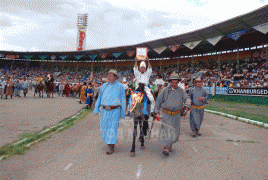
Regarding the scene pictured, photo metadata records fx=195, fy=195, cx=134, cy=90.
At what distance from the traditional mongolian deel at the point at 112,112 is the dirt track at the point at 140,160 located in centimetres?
40

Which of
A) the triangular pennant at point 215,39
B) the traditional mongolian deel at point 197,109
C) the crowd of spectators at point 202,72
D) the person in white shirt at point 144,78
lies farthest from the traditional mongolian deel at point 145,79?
the triangular pennant at point 215,39

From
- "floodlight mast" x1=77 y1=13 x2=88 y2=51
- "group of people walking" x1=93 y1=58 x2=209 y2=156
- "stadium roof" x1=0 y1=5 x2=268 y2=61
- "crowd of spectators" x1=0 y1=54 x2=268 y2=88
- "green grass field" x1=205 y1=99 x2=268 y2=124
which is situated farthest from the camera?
"floodlight mast" x1=77 y1=13 x2=88 y2=51

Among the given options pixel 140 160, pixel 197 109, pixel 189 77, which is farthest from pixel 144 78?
pixel 189 77

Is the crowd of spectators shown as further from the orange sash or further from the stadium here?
the orange sash

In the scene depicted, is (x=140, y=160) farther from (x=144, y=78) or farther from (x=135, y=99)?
(x=144, y=78)

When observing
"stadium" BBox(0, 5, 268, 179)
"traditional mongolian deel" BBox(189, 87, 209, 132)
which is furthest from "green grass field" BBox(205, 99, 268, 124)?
"traditional mongolian deel" BBox(189, 87, 209, 132)

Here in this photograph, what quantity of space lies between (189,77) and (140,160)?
809 inches

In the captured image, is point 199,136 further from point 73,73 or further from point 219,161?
point 73,73

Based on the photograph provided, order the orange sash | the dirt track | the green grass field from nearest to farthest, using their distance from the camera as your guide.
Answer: the dirt track < the orange sash < the green grass field

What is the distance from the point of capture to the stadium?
493cm

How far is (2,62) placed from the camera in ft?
179

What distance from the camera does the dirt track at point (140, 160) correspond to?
316 centimetres

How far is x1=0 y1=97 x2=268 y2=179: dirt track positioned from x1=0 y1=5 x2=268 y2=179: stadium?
4 cm

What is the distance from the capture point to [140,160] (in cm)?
383
